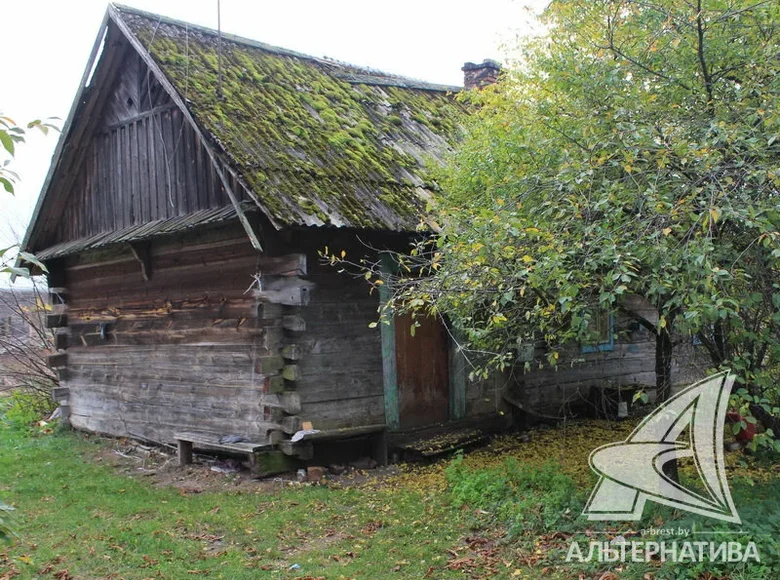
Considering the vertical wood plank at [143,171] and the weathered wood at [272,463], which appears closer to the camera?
the weathered wood at [272,463]

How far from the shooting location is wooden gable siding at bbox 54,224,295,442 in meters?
8.41

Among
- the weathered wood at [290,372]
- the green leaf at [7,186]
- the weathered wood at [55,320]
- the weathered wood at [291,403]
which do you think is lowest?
the weathered wood at [291,403]

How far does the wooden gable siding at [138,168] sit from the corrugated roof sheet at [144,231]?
168 mm

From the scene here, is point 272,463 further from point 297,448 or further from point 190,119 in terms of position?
point 190,119

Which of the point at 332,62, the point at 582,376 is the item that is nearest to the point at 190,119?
the point at 332,62

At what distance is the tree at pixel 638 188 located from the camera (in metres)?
4.23

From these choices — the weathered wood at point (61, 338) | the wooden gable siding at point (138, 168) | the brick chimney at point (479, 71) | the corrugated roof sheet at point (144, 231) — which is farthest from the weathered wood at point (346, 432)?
the brick chimney at point (479, 71)

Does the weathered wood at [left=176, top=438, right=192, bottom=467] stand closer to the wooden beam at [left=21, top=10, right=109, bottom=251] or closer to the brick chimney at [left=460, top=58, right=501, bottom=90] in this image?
the wooden beam at [left=21, top=10, right=109, bottom=251]

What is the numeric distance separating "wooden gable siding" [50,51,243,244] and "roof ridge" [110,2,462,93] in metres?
0.66

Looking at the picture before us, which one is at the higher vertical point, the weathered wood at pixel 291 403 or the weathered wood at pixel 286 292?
the weathered wood at pixel 286 292

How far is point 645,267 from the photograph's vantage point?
5.02 meters

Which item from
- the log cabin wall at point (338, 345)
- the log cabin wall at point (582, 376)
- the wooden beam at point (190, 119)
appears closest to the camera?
the wooden beam at point (190, 119)

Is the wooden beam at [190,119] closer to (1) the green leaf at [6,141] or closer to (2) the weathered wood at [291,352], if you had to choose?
(2) the weathered wood at [291,352]

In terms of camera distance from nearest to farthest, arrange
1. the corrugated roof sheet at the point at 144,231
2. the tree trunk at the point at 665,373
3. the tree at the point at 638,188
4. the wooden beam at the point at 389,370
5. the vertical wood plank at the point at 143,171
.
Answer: the tree at the point at 638,188 → the tree trunk at the point at 665,373 → the corrugated roof sheet at the point at 144,231 → the wooden beam at the point at 389,370 → the vertical wood plank at the point at 143,171
